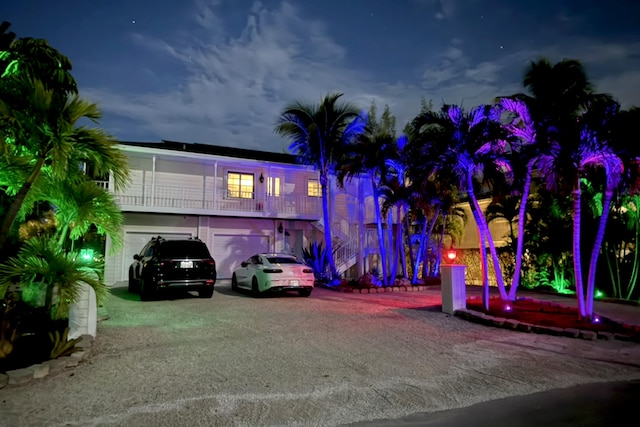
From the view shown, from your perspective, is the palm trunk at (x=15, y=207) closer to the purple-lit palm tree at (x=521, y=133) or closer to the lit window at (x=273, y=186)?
the purple-lit palm tree at (x=521, y=133)

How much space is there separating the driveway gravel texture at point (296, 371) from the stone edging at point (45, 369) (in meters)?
0.09

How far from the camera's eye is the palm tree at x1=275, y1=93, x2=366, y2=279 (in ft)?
55.2

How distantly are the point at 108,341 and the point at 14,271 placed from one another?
6.94 feet

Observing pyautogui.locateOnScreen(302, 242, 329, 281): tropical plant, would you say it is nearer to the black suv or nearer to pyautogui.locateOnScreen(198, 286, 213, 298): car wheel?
pyautogui.locateOnScreen(198, 286, 213, 298): car wheel

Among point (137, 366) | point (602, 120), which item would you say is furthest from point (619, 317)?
point (137, 366)

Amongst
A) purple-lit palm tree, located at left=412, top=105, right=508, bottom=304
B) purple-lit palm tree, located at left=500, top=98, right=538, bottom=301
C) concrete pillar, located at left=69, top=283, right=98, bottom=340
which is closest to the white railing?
purple-lit palm tree, located at left=412, top=105, right=508, bottom=304

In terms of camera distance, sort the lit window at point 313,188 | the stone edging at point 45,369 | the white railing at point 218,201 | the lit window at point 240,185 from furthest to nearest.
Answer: the lit window at point 313,188
the lit window at point 240,185
the white railing at point 218,201
the stone edging at point 45,369

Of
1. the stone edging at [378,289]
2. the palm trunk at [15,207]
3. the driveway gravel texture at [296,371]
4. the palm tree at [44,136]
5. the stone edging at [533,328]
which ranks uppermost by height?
the palm tree at [44,136]

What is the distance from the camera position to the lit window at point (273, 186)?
67.3 feet

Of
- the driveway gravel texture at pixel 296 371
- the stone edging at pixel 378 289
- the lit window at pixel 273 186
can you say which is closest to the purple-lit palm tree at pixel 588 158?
the driveway gravel texture at pixel 296 371

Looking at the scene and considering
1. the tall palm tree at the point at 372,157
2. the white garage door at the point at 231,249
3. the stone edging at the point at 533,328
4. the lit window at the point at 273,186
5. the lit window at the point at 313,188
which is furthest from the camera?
the lit window at the point at 313,188

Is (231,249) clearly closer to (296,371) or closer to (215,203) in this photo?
(215,203)

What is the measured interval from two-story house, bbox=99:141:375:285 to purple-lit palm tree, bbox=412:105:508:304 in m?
9.03

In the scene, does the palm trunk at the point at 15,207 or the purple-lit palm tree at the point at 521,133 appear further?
the purple-lit palm tree at the point at 521,133
